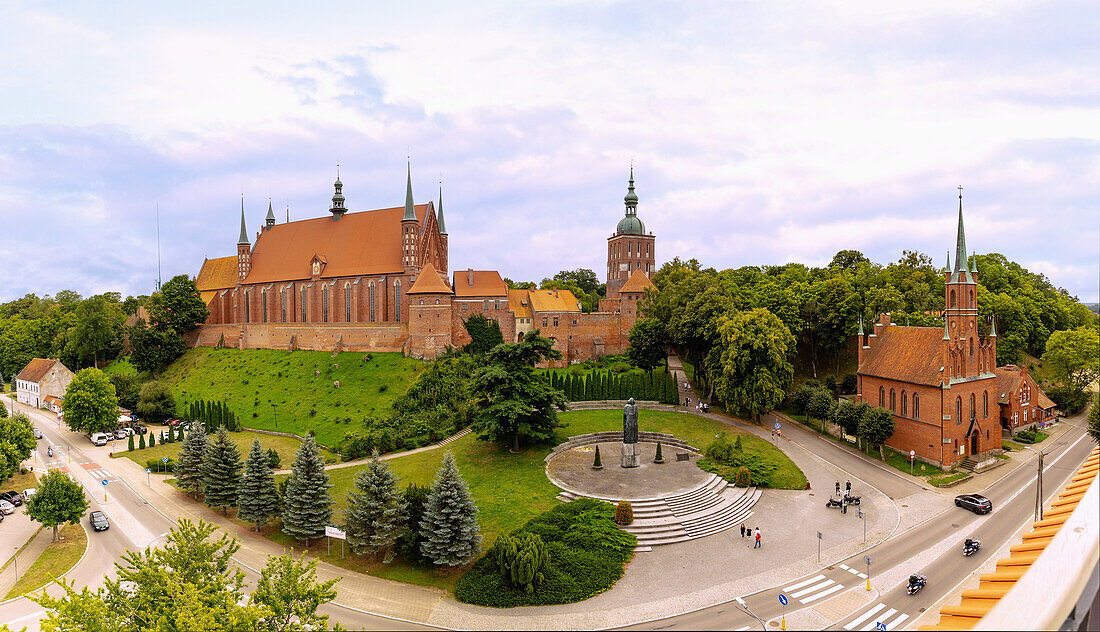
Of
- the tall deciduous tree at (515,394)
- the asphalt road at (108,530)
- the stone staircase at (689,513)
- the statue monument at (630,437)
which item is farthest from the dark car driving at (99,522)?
the statue monument at (630,437)

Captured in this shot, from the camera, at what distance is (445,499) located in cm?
2181

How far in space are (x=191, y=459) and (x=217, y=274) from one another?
5016cm

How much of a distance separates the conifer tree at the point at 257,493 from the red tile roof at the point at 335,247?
33522mm

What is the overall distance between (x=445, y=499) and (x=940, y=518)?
76.1ft

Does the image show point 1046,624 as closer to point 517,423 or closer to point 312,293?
point 517,423

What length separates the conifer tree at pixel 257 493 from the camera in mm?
26109

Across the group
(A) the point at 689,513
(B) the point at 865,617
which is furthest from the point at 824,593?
(A) the point at 689,513

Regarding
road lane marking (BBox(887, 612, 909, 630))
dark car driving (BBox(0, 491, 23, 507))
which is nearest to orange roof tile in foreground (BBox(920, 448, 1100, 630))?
road lane marking (BBox(887, 612, 909, 630))

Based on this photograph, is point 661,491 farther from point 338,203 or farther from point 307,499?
point 338,203

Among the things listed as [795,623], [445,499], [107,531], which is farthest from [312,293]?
[795,623]

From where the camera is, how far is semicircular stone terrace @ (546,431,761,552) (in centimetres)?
2472

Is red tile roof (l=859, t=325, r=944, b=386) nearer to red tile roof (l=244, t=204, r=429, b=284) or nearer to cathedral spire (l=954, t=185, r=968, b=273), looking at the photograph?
cathedral spire (l=954, t=185, r=968, b=273)

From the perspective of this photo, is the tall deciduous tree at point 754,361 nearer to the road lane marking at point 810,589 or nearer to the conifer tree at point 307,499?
the road lane marking at point 810,589

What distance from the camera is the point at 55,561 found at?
24969 millimetres
